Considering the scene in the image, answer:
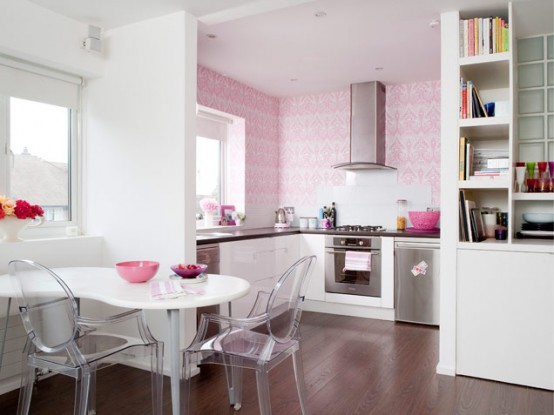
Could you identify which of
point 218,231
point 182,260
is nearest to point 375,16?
point 182,260

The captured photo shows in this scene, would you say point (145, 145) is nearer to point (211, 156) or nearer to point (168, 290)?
point (168, 290)

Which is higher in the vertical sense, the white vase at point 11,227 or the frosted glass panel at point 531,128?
the frosted glass panel at point 531,128

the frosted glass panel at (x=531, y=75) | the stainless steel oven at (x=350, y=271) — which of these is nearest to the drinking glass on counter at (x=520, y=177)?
the frosted glass panel at (x=531, y=75)

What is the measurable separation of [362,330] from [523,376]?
144cm

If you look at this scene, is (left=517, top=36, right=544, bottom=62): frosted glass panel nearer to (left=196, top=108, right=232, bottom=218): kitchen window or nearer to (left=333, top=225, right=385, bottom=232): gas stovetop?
(left=333, top=225, right=385, bottom=232): gas stovetop

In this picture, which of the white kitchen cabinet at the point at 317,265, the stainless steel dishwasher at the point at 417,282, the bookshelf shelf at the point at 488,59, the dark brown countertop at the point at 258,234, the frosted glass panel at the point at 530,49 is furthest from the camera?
the white kitchen cabinet at the point at 317,265

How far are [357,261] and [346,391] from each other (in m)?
1.84

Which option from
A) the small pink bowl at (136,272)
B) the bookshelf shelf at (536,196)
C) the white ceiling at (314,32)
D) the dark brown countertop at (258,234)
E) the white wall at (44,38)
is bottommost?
the small pink bowl at (136,272)

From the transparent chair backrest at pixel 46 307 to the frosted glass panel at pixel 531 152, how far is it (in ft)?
10.5

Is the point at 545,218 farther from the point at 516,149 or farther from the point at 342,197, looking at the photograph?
the point at 342,197

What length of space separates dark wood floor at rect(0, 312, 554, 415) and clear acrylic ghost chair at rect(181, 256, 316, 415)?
442 millimetres

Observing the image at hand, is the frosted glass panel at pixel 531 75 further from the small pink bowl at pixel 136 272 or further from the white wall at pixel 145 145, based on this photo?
the small pink bowl at pixel 136 272

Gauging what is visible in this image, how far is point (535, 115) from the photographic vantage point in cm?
328

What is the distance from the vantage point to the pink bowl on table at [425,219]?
4359 millimetres
